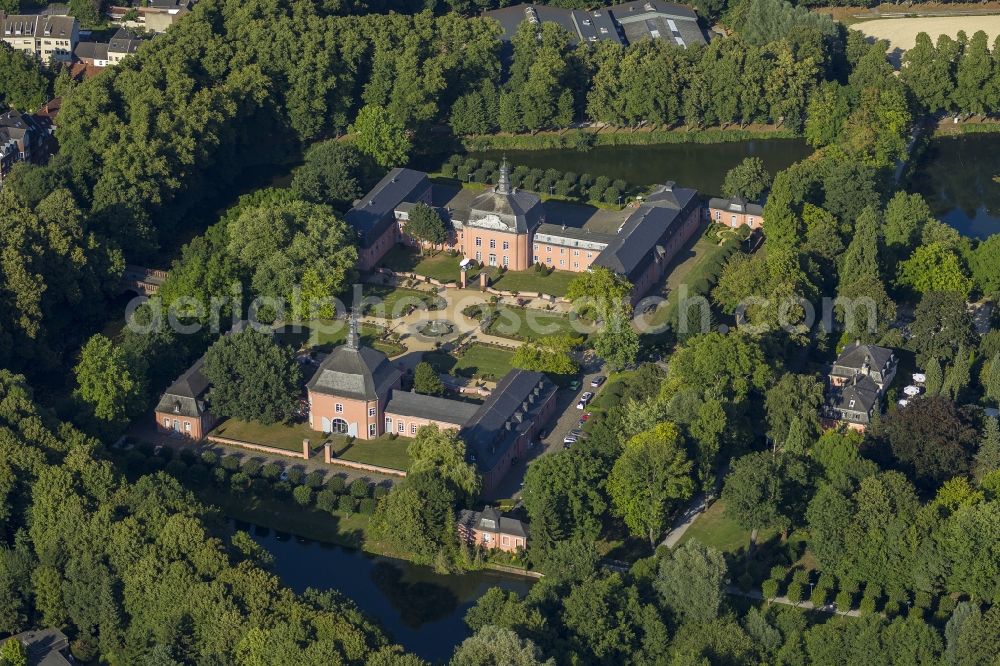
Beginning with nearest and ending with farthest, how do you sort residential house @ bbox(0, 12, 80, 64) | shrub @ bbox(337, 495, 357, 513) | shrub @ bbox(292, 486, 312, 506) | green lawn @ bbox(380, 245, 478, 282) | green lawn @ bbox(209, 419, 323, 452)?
shrub @ bbox(337, 495, 357, 513) → shrub @ bbox(292, 486, 312, 506) → green lawn @ bbox(209, 419, 323, 452) → green lawn @ bbox(380, 245, 478, 282) → residential house @ bbox(0, 12, 80, 64)

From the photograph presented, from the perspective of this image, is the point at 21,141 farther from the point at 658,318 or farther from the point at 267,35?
the point at 658,318

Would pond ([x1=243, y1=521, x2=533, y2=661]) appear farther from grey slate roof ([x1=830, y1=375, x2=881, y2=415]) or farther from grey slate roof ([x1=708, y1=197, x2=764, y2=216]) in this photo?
grey slate roof ([x1=708, y1=197, x2=764, y2=216])

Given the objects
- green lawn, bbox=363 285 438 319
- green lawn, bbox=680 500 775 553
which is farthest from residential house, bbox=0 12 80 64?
green lawn, bbox=680 500 775 553

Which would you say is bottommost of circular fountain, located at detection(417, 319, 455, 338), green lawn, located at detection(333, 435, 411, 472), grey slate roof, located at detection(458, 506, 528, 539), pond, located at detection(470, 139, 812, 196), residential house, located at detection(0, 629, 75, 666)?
residential house, located at detection(0, 629, 75, 666)

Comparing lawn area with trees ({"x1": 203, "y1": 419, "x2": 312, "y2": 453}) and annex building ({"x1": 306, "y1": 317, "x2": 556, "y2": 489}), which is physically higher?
annex building ({"x1": 306, "y1": 317, "x2": 556, "y2": 489})

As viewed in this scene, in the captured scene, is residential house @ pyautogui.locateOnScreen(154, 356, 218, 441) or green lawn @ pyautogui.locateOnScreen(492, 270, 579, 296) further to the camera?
green lawn @ pyautogui.locateOnScreen(492, 270, 579, 296)

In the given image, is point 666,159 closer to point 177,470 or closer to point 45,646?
point 177,470

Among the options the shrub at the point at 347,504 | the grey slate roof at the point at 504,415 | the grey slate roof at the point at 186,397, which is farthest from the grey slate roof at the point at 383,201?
the shrub at the point at 347,504
